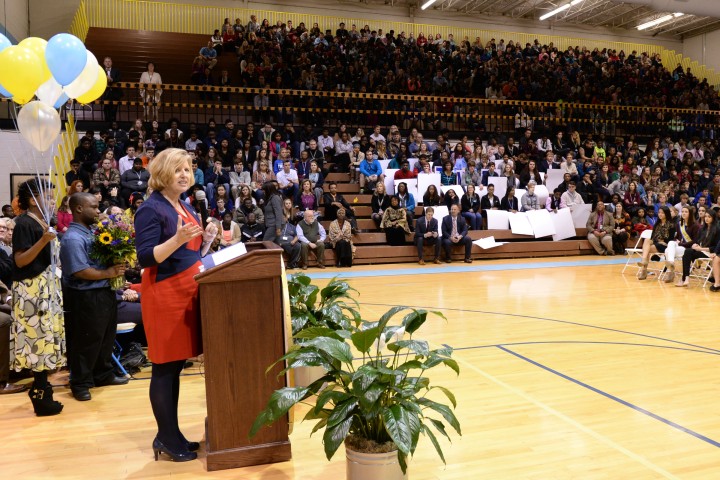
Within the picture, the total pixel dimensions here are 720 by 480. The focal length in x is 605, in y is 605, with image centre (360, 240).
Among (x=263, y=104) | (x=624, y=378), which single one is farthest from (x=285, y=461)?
(x=263, y=104)

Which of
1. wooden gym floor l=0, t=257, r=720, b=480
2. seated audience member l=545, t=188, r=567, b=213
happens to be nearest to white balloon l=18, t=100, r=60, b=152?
wooden gym floor l=0, t=257, r=720, b=480

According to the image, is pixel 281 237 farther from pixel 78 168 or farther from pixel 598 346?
pixel 598 346

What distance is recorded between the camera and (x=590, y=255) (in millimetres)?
12539

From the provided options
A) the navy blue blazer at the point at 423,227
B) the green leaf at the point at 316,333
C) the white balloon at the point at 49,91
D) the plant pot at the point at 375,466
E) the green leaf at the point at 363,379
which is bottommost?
the plant pot at the point at 375,466

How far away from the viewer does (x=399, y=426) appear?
89.5 inches

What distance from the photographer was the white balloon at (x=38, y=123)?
481 cm

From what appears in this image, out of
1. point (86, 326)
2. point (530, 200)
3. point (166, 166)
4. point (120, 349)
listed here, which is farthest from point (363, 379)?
point (530, 200)

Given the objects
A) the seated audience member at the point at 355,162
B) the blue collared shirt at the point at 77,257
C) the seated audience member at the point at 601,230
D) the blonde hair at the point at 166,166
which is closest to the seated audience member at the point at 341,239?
the seated audience member at the point at 355,162

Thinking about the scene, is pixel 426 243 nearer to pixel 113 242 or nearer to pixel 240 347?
pixel 113 242

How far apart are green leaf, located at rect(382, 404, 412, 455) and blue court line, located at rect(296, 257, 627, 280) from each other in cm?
683

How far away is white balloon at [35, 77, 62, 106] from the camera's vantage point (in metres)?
5.35

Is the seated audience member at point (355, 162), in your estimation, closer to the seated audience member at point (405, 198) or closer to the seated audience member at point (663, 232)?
the seated audience member at point (405, 198)

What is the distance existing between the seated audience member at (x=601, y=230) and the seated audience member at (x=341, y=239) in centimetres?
525

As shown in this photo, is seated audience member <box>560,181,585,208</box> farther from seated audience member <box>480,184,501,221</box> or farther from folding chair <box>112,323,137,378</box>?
folding chair <box>112,323,137,378</box>
